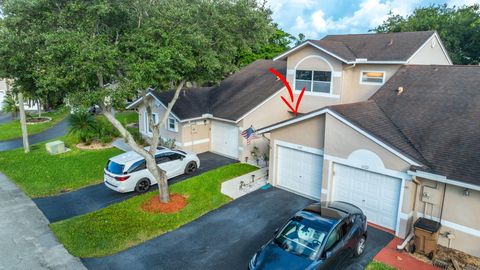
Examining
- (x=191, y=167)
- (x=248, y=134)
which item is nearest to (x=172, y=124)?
Result: (x=191, y=167)

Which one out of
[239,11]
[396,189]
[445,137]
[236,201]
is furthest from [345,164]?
[239,11]

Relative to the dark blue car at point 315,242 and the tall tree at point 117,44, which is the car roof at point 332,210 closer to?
the dark blue car at point 315,242

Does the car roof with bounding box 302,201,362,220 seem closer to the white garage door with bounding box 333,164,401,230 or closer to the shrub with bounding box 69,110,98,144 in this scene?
the white garage door with bounding box 333,164,401,230

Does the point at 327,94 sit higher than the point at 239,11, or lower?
lower

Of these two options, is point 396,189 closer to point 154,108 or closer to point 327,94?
point 327,94

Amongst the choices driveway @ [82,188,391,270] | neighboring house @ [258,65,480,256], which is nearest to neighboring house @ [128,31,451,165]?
neighboring house @ [258,65,480,256]
